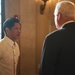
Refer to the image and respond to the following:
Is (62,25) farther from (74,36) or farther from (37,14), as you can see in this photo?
(37,14)

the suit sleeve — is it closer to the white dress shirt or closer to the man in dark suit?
the man in dark suit

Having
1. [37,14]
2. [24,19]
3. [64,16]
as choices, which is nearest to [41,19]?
[37,14]

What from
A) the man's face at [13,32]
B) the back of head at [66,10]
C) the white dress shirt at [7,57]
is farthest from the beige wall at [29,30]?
the back of head at [66,10]

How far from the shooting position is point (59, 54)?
5.69 feet

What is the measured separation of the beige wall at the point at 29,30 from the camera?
11.4ft

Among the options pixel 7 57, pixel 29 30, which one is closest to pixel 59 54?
pixel 7 57

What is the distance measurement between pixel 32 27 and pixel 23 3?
436 millimetres

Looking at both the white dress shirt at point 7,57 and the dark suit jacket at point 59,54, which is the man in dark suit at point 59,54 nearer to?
the dark suit jacket at point 59,54

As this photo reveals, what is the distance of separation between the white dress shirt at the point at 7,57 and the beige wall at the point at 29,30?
1.03 meters

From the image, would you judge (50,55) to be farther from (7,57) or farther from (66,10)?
(7,57)

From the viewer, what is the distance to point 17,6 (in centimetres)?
349

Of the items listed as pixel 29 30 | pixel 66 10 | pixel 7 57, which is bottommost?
pixel 7 57

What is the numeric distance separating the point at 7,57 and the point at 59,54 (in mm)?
869

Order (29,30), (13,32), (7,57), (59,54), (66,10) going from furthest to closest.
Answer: (29,30) < (13,32) < (7,57) < (66,10) < (59,54)
